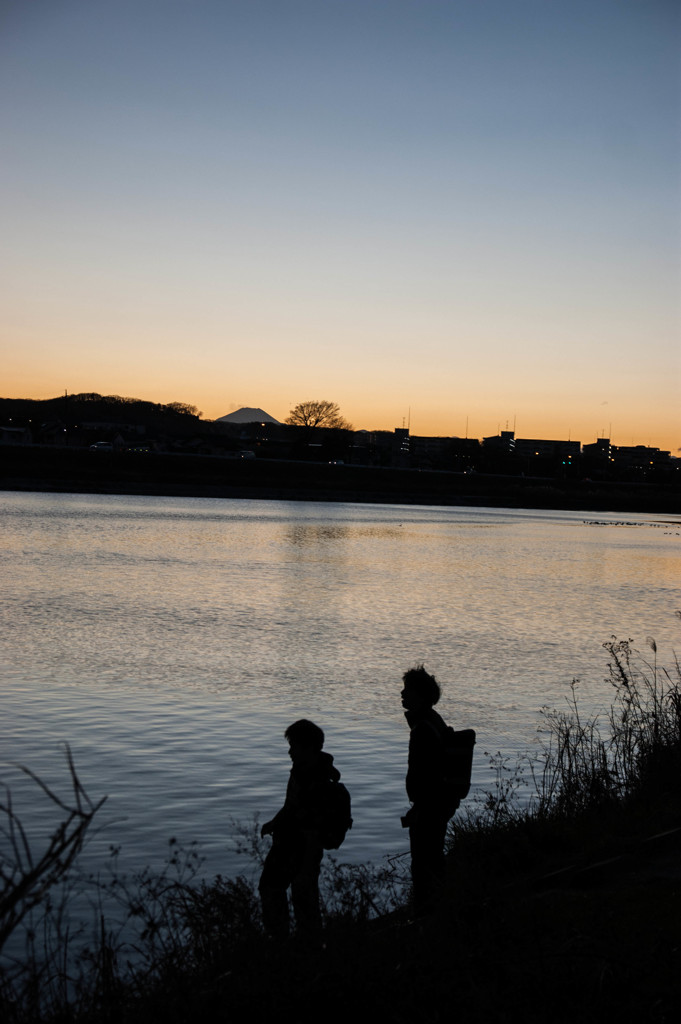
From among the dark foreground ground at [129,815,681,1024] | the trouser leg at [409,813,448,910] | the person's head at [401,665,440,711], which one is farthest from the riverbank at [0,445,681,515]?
the dark foreground ground at [129,815,681,1024]

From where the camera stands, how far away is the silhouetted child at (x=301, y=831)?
5875 mm

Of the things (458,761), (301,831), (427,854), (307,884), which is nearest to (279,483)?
(427,854)

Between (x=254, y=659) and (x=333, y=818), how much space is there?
44.2 ft

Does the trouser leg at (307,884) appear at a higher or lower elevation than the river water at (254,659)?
higher

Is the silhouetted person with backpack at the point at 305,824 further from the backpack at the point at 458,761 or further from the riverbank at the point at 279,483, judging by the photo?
the riverbank at the point at 279,483

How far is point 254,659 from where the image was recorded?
19.3 m

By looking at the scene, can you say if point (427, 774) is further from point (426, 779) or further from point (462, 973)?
point (462, 973)

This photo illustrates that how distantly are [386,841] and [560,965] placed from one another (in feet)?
14.0

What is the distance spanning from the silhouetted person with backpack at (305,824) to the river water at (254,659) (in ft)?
3.76

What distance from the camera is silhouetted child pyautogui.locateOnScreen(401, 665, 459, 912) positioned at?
6555 millimetres

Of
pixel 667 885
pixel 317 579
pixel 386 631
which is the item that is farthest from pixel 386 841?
pixel 317 579

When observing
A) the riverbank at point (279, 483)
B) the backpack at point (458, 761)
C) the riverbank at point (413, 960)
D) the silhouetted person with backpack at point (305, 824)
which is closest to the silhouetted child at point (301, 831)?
the silhouetted person with backpack at point (305, 824)

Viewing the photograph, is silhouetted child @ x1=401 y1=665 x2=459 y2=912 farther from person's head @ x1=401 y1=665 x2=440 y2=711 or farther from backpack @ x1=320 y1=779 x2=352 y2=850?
backpack @ x1=320 y1=779 x2=352 y2=850

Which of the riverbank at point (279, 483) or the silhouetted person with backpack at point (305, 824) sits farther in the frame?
the riverbank at point (279, 483)
